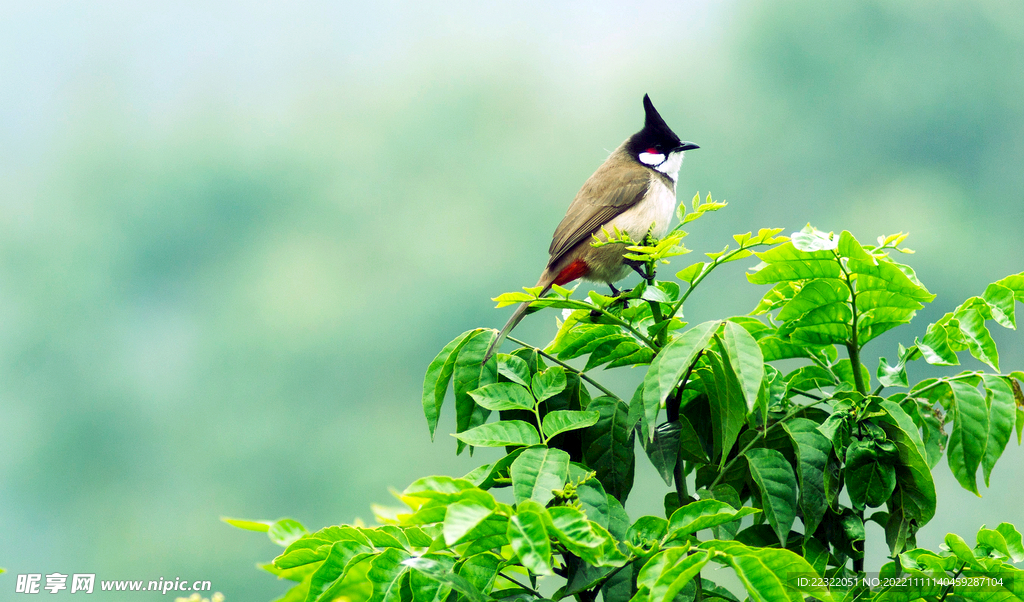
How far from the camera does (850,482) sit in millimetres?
1007

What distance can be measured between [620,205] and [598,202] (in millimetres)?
74

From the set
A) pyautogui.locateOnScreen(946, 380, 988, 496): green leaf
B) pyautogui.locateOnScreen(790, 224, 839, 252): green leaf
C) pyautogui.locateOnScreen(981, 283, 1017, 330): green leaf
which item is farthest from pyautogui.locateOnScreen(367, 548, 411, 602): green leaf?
pyautogui.locateOnScreen(981, 283, 1017, 330): green leaf

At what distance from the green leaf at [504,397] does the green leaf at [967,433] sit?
1.89 ft

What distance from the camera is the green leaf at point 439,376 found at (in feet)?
3.66

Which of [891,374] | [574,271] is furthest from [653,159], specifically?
[891,374]

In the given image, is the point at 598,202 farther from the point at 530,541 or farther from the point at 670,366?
the point at 530,541

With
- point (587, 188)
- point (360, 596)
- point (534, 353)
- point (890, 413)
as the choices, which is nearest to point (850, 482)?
point (890, 413)

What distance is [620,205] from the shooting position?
2.29m

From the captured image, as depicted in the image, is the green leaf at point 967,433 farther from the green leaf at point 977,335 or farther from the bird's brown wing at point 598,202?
the bird's brown wing at point 598,202

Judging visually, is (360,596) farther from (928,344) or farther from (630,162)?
(630,162)

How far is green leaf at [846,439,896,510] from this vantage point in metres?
0.99

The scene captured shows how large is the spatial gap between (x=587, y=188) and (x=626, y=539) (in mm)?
1576

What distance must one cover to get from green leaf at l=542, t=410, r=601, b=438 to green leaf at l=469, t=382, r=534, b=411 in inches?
2.4

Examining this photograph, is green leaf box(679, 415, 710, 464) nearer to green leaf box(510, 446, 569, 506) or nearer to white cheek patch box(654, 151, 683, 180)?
green leaf box(510, 446, 569, 506)
